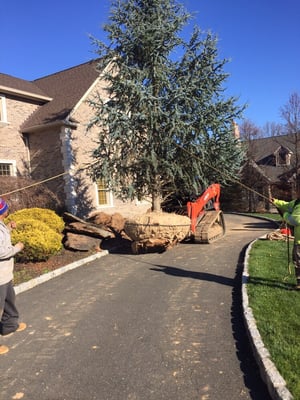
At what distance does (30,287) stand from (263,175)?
26934 millimetres

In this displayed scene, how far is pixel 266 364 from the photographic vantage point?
140 inches

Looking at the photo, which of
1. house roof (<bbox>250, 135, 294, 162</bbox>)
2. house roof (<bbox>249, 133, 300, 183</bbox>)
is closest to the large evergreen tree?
house roof (<bbox>249, 133, 300, 183</bbox>)

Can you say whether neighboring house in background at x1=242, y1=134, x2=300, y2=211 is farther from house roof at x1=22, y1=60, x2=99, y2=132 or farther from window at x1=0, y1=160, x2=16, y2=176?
window at x1=0, y1=160, x2=16, y2=176

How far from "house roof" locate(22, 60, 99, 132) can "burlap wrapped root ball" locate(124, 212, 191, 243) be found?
24.3 feet

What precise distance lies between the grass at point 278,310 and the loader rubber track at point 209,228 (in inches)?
118

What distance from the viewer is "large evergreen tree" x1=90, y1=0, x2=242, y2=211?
1192 cm

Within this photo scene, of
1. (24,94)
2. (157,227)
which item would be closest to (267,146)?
(24,94)

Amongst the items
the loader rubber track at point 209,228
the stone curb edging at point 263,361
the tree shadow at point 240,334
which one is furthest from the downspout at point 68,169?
the stone curb edging at point 263,361

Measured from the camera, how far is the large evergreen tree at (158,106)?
11.9 metres

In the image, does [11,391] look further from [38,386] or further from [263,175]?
[263,175]

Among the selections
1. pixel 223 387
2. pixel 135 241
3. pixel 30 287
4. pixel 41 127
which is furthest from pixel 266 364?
pixel 41 127

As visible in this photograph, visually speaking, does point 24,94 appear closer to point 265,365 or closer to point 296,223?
point 296,223

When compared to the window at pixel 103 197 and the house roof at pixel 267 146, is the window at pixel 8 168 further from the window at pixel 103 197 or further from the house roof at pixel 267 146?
the house roof at pixel 267 146

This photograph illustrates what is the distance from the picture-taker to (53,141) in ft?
53.5
